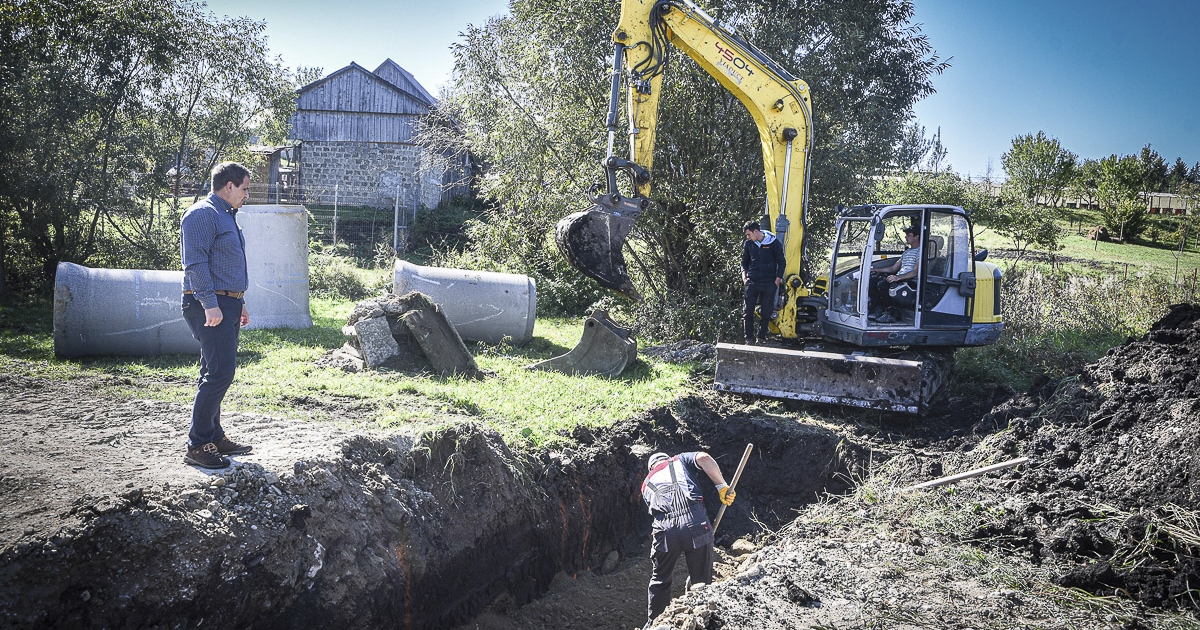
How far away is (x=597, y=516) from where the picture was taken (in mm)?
6695

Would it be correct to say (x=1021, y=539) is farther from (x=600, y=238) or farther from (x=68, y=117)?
(x=68, y=117)

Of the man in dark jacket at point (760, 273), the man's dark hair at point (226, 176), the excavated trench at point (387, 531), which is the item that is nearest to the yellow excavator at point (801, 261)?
the man in dark jacket at point (760, 273)

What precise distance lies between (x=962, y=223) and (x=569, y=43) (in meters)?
7.39

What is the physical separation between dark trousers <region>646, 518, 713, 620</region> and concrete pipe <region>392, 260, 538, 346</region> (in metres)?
5.83

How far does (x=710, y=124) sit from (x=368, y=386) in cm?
767

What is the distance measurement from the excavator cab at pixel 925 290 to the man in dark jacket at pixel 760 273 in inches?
27.0

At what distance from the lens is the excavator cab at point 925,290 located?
8.39 metres

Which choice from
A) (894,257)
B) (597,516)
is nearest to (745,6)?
(894,257)

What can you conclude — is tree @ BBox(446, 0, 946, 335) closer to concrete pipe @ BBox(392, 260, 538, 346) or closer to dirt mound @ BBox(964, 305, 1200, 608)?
concrete pipe @ BBox(392, 260, 538, 346)

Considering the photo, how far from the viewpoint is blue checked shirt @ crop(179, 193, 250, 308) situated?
15.5 ft

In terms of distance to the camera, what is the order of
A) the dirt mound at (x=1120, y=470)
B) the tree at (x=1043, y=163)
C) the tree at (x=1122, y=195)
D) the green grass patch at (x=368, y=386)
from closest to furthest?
the dirt mound at (x=1120, y=470) < the green grass patch at (x=368, y=386) < the tree at (x=1122, y=195) < the tree at (x=1043, y=163)

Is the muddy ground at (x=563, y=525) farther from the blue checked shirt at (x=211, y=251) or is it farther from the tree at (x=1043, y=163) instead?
the tree at (x=1043, y=163)

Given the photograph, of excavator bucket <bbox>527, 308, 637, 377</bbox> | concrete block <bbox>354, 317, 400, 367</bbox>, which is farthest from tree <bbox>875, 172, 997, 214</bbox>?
concrete block <bbox>354, 317, 400, 367</bbox>

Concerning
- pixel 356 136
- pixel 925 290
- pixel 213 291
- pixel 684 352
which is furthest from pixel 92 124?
pixel 356 136
